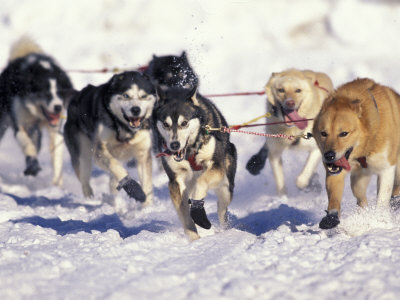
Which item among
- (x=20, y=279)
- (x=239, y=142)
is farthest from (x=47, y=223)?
(x=239, y=142)

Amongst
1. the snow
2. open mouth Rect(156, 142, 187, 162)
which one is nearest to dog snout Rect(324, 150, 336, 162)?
the snow

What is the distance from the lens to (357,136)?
11.3ft

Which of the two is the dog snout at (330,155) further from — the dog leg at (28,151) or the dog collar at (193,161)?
the dog leg at (28,151)

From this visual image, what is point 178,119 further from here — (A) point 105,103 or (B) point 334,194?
(A) point 105,103

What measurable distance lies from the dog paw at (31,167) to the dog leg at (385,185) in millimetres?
3664

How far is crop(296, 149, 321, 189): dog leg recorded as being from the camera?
5.21m

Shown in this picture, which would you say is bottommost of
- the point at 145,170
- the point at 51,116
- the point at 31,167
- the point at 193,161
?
the point at 31,167

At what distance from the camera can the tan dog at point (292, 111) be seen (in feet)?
17.1

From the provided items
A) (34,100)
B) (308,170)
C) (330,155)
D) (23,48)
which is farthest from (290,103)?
(23,48)

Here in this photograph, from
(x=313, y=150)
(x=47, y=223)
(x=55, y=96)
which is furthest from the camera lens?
(x=55, y=96)

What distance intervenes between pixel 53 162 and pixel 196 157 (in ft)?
10.0

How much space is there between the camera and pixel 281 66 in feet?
38.4

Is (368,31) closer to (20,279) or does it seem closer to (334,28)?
(334,28)

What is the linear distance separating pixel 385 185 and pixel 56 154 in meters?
3.80
